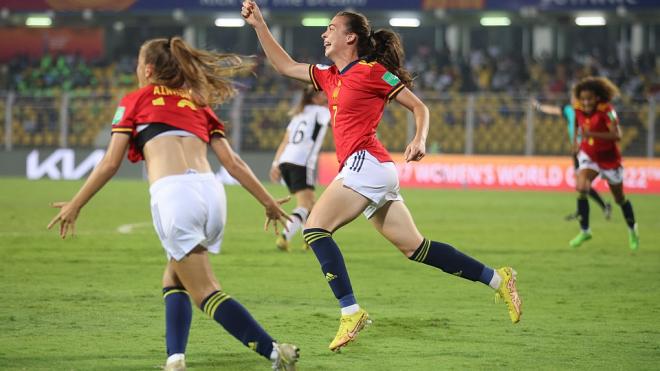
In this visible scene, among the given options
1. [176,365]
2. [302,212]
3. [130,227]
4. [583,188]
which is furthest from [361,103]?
[130,227]

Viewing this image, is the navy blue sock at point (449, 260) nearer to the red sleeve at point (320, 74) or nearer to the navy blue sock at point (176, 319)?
the red sleeve at point (320, 74)

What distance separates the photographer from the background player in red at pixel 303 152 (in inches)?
546

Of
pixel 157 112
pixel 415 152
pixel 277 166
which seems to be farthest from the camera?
pixel 277 166

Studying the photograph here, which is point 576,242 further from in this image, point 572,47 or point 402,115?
point 572,47

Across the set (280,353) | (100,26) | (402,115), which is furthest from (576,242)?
(100,26)

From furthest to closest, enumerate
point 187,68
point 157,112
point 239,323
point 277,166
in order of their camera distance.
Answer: point 277,166, point 187,68, point 157,112, point 239,323

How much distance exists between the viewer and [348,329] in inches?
281

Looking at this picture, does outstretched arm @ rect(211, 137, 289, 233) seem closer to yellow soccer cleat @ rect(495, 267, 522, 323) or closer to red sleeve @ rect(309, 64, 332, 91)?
red sleeve @ rect(309, 64, 332, 91)

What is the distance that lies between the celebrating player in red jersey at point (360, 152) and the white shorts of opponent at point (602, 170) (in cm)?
723

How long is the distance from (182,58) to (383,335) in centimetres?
287

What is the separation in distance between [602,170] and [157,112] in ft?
32.8

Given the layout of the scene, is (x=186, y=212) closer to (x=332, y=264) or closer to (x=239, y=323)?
(x=239, y=323)

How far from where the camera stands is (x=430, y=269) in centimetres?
1228

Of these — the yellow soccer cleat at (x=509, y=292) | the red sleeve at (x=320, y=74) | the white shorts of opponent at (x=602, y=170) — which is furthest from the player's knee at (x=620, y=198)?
the red sleeve at (x=320, y=74)
